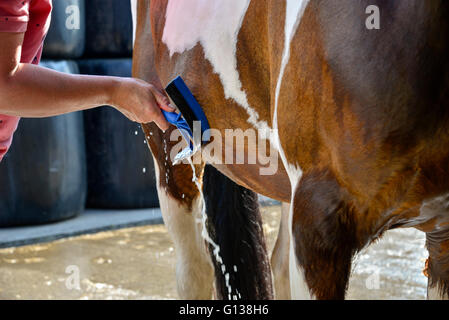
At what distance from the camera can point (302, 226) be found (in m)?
0.78

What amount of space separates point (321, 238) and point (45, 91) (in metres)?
0.44

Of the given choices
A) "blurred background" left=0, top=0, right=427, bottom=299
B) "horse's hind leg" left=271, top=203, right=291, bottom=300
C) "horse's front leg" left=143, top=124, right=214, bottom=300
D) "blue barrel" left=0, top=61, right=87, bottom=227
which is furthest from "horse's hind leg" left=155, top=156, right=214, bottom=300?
"blue barrel" left=0, top=61, right=87, bottom=227

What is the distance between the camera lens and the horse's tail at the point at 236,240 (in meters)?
1.57

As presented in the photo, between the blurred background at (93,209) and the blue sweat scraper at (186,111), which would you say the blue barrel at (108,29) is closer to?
the blurred background at (93,209)

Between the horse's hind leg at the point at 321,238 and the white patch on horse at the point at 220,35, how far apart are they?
0.22 metres

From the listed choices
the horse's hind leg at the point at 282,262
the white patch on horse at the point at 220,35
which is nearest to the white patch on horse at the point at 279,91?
the white patch on horse at the point at 220,35

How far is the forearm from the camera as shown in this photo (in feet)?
3.00

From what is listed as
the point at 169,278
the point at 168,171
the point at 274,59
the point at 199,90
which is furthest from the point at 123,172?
the point at 274,59

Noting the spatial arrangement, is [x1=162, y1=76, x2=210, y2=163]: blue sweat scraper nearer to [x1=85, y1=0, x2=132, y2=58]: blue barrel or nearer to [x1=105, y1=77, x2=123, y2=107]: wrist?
[x1=105, y1=77, x2=123, y2=107]: wrist

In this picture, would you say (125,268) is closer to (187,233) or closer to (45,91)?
(187,233)

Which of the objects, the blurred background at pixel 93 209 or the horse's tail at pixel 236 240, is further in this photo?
the blurred background at pixel 93 209

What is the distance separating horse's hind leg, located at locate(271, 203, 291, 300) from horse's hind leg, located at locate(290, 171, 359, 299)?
760 millimetres

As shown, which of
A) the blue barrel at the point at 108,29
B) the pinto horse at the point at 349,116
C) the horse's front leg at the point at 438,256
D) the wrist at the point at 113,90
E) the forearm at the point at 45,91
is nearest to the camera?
the pinto horse at the point at 349,116

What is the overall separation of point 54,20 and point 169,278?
1.23m
